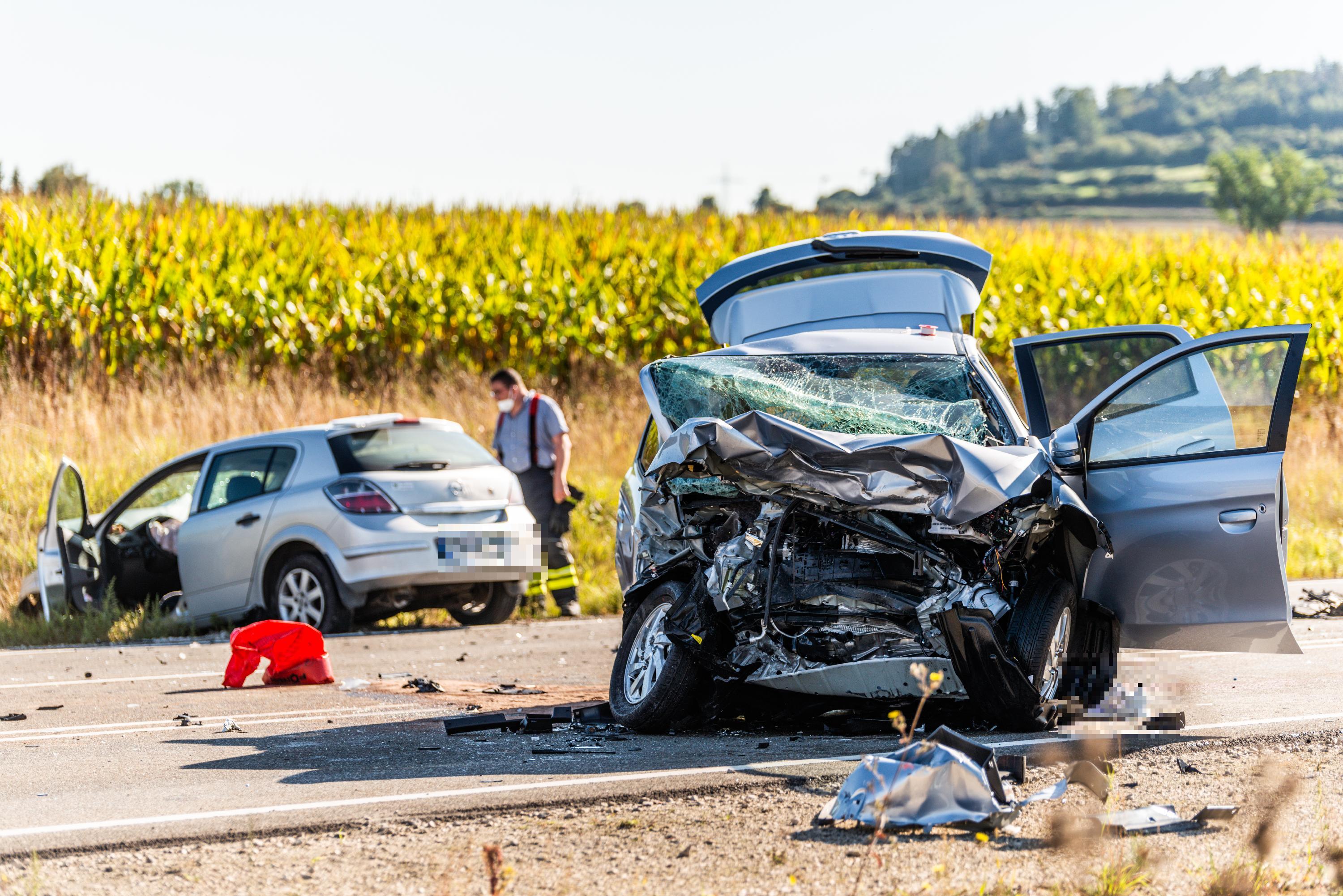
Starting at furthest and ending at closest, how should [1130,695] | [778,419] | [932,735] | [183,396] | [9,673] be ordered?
1. [183,396]
2. [9,673]
3. [1130,695]
4. [778,419]
5. [932,735]

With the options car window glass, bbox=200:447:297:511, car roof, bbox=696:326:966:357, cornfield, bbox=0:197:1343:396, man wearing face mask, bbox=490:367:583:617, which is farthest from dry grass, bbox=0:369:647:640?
car roof, bbox=696:326:966:357

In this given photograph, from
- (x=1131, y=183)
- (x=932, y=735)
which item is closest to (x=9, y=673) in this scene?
A: (x=932, y=735)

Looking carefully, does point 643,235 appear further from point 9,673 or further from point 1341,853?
point 1341,853

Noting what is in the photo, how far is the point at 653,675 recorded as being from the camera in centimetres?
644

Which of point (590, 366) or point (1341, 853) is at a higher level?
point (590, 366)

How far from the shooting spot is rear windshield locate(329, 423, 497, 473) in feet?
36.4

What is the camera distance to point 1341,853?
3.65 metres

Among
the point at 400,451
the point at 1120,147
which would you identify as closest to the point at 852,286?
the point at 400,451

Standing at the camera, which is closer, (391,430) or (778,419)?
(778,419)

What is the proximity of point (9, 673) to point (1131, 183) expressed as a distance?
145 meters

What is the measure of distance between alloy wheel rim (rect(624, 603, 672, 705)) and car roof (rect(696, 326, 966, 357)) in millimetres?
1335

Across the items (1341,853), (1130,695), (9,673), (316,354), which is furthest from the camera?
(316,354)

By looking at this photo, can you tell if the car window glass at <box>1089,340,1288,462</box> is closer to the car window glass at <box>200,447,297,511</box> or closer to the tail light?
the tail light

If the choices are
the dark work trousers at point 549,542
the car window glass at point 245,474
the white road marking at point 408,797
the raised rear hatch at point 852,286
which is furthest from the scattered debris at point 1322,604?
the car window glass at point 245,474
